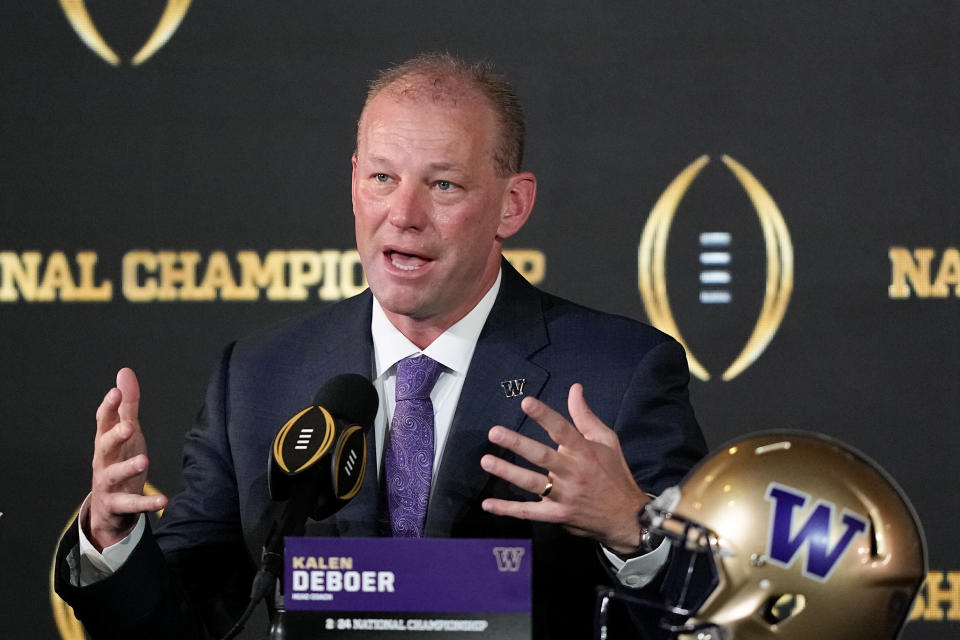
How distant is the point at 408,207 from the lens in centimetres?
210

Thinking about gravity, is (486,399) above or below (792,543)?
above

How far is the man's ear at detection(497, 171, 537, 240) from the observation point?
2324 mm

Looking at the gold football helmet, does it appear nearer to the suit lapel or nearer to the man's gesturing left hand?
the man's gesturing left hand

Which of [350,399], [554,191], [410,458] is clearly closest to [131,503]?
[350,399]

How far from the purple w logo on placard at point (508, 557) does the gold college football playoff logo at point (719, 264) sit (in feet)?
4.54

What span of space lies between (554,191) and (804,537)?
1499mm

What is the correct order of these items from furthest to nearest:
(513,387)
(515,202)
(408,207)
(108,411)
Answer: (515,202)
(513,387)
(408,207)
(108,411)

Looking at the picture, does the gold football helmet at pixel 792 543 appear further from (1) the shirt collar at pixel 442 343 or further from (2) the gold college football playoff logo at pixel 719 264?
(2) the gold college football playoff logo at pixel 719 264

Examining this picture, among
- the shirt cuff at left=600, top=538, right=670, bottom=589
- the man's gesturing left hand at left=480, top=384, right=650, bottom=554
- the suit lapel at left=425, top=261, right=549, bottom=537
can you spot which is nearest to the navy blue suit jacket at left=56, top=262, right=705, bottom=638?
the suit lapel at left=425, top=261, right=549, bottom=537

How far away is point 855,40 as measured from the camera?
289cm

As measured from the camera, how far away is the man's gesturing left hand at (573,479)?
5.74 feet

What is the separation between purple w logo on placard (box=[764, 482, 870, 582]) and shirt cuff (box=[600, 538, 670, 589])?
333 mm

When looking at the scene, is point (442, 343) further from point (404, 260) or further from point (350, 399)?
point (350, 399)

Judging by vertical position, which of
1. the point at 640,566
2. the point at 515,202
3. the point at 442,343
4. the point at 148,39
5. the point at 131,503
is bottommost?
the point at 640,566
